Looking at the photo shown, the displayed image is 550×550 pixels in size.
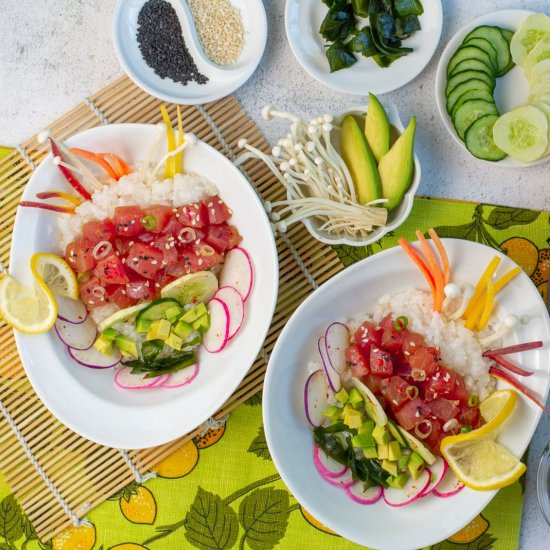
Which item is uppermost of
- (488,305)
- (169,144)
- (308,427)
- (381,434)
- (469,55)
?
(469,55)

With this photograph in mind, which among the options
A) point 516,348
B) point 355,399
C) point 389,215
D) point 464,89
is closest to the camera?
point 516,348

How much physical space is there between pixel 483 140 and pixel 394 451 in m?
1.51

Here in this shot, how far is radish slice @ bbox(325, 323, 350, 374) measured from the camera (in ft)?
9.96

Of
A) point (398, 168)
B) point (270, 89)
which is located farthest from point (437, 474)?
point (270, 89)

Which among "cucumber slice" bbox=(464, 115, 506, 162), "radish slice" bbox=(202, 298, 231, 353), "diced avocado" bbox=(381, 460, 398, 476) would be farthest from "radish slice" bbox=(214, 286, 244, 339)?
"cucumber slice" bbox=(464, 115, 506, 162)

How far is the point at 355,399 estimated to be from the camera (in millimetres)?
2977

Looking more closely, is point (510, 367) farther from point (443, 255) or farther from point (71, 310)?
point (71, 310)

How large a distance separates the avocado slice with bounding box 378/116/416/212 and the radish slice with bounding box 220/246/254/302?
2.38 ft

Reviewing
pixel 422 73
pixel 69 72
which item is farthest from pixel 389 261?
pixel 69 72

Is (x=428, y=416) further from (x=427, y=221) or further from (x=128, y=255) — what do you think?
(x=128, y=255)

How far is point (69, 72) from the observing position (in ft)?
11.2

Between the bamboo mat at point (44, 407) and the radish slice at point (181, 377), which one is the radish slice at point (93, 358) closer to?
the radish slice at point (181, 377)

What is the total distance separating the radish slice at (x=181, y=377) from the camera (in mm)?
3141

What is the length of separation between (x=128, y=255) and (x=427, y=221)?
1494 mm
